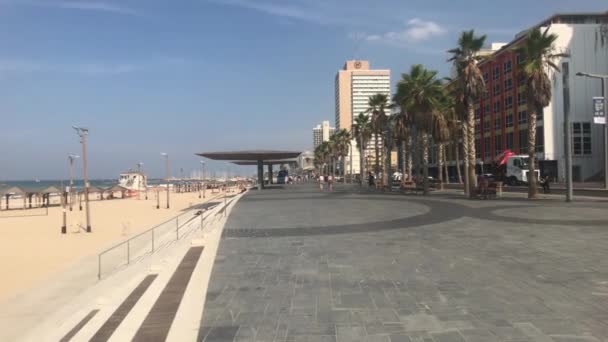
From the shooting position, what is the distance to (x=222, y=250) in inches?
381

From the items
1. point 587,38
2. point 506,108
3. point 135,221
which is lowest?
point 135,221

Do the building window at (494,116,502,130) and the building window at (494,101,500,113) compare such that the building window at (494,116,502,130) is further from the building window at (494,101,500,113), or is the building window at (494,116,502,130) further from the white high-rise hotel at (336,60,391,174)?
the white high-rise hotel at (336,60,391,174)

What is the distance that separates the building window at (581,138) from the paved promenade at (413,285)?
47.9m

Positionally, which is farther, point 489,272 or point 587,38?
point 587,38

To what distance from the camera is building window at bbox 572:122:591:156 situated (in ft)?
170

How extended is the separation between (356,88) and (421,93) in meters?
142

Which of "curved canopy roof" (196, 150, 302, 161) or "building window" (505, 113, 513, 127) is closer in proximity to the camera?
"curved canopy roof" (196, 150, 302, 161)

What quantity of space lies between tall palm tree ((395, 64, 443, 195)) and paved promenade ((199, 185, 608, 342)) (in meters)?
19.0

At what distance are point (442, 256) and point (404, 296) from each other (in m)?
2.95

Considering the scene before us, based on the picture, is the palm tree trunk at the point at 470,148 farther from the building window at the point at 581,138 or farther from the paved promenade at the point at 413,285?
the building window at the point at 581,138

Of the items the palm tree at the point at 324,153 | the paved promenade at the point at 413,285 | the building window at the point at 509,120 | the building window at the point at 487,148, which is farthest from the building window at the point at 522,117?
the paved promenade at the point at 413,285

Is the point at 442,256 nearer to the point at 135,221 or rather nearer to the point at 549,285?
the point at 549,285

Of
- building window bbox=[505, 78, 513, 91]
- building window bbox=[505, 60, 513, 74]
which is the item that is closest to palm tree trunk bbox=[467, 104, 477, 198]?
building window bbox=[505, 78, 513, 91]

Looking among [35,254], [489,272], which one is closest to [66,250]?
[35,254]
